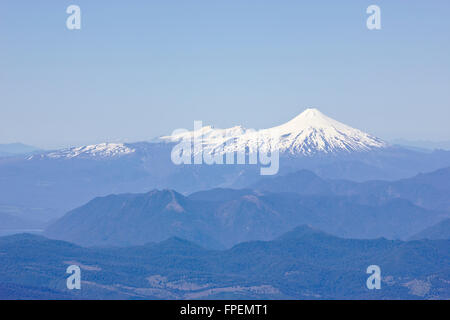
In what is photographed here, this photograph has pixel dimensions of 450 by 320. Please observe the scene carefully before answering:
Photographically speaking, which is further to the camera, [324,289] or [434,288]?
[324,289]
